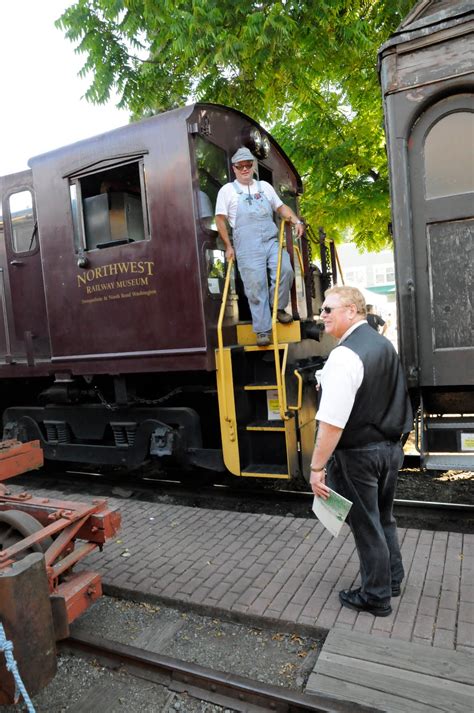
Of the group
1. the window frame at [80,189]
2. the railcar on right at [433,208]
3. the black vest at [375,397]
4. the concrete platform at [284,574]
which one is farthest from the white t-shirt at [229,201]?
the concrete platform at [284,574]

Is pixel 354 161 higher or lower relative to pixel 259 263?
higher

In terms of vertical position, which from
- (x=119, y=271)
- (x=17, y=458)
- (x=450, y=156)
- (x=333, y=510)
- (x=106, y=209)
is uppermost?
(x=106, y=209)

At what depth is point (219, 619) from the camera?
10.9 ft

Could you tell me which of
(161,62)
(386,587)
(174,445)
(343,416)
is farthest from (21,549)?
(161,62)

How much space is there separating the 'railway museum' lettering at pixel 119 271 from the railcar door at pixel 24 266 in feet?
2.95

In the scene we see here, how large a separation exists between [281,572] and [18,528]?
176 centimetres

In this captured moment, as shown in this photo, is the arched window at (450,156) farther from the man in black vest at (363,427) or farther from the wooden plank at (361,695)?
the wooden plank at (361,695)

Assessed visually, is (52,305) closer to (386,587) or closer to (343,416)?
(343,416)

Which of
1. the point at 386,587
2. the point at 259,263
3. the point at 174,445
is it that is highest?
the point at 259,263

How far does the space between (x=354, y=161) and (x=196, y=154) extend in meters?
3.48

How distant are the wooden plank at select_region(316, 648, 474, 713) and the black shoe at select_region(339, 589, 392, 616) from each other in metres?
0.44

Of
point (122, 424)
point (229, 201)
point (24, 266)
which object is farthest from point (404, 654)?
point (24, 266)

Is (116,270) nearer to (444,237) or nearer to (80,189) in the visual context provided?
(80,189)

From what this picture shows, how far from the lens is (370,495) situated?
302 cm
